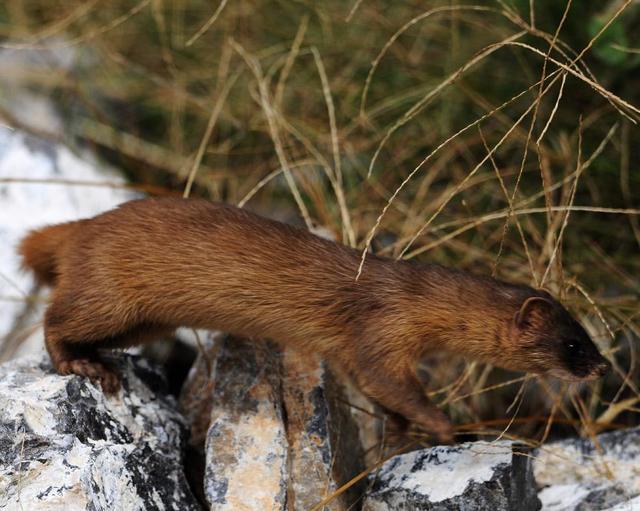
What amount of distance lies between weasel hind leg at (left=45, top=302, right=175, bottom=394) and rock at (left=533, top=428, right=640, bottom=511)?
1241 millimetres

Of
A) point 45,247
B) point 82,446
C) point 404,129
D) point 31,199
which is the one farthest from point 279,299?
point 404,129

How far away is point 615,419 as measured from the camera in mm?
3164

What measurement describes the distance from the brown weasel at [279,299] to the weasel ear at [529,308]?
14 millimetres

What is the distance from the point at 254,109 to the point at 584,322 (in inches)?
70.6

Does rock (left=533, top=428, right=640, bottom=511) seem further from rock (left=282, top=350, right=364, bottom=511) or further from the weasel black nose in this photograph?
rock (left=282, top=350, right=364, bottom=511)

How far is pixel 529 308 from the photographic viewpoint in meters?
2.38

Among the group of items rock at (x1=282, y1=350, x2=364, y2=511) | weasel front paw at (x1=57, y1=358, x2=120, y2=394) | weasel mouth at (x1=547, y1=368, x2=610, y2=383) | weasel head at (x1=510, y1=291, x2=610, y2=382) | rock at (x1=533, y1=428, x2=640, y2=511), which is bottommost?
rock at (x1=533, y1=428, x2=640, y2=511)

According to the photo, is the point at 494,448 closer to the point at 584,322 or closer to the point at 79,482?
the point at 584,322

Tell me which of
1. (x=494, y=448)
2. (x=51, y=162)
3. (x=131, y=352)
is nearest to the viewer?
(x=494, y=448)

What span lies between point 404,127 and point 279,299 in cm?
157

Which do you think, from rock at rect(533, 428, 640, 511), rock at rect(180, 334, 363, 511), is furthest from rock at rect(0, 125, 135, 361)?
rock at rect(533, 428, 640, 511)

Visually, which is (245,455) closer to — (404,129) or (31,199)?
(31,199)

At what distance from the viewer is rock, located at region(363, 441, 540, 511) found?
2.25m

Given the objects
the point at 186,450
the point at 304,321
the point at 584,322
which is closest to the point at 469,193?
the point at 584,322
